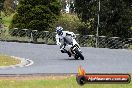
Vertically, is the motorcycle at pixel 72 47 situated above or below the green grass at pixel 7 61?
above

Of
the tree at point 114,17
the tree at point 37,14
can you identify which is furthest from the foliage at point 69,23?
the tree at point 114,17

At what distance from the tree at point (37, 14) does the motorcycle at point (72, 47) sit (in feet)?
57.2

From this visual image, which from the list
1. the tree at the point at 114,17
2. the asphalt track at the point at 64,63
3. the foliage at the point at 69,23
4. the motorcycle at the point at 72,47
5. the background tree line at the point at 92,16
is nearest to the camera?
the asphalt track at the point at 64,63

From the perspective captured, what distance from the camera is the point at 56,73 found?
16969mm

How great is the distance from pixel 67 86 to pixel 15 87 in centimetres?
132

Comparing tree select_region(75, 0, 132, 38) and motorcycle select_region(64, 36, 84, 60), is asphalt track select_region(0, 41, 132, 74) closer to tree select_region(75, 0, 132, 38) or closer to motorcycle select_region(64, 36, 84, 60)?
motorcycle select_region(64, 36, 84, 60)

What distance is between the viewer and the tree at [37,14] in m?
41.1

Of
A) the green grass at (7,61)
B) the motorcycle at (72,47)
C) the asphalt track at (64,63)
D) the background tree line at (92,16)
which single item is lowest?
the asphalt track at (64,63)

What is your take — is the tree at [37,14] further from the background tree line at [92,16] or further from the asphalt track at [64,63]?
the asphalt track at [64,63]

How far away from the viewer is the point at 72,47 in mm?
23234

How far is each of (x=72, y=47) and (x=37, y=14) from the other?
18.5 metres

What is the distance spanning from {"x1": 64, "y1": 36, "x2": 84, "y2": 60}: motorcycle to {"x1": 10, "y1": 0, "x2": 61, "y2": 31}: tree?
17.4m

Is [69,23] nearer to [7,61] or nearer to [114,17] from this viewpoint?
[114,17]

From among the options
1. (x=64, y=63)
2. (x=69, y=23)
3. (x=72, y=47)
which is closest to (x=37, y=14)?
(x=69, y=23)
